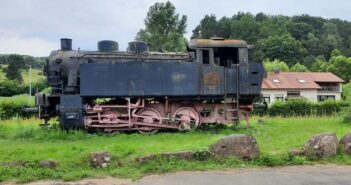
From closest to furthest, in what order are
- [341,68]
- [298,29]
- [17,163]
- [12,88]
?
[17,163] → [12,88] → [341,68] → [298,29]

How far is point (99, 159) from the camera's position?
992cm

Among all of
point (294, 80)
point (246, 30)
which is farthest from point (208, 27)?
point (294, 80)

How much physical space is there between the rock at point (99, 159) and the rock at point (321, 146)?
4.89 m

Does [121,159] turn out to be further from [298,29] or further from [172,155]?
[298,29]

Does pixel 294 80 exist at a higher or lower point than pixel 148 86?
higher

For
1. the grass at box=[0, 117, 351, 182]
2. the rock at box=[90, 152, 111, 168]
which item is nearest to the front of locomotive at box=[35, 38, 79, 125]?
the grass at box=[0, 117, 351, 182]

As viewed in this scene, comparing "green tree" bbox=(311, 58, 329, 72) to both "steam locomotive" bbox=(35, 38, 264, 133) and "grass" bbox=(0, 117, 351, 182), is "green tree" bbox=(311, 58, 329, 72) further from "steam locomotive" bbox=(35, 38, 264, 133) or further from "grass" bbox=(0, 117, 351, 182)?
"grass" bbox=(0, 117, 351, 182)

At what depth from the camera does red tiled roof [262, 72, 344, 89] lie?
62688 mm

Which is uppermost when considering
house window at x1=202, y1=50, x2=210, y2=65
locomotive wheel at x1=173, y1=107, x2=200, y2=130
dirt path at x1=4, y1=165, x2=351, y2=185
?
house window at x1=202, y1=50, x2=210, y2=65

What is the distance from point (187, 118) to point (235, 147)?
6271 millimetres

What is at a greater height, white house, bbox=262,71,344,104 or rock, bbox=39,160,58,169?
white house, bbox=262,71,344,104

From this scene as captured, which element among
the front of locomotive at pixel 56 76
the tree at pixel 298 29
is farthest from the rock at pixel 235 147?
the tree at pixel 298 29

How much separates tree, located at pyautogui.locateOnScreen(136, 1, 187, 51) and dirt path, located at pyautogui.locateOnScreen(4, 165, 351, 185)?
172ft

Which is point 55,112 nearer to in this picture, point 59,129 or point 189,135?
point 59,129
